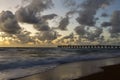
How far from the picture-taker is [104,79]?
7.02m

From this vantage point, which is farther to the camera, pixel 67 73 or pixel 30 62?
pixel 30 62

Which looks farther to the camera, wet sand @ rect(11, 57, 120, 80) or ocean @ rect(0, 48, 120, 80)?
ocean @ rect(0, 48, 120, 80)

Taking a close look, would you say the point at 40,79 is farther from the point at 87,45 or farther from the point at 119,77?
the point at 87,45

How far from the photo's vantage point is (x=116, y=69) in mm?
7090

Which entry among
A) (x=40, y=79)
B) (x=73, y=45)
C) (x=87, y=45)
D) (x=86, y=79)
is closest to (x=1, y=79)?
(x=40, y=79)

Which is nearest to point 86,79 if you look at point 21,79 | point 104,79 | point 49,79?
point 104,79

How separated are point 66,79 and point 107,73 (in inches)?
124

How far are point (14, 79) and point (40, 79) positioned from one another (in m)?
1.33

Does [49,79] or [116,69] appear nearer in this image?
[116,69]

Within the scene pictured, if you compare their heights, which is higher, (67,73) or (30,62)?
(30,62)

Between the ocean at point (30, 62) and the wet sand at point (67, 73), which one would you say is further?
the ocean at point (30, 62)

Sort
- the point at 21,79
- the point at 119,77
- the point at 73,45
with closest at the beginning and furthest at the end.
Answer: the point at 119,77 < the point at 21,79 < the point at 73,45

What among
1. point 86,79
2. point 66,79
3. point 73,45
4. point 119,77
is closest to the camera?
point 119,77

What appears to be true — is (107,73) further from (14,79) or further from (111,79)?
(14,79)
